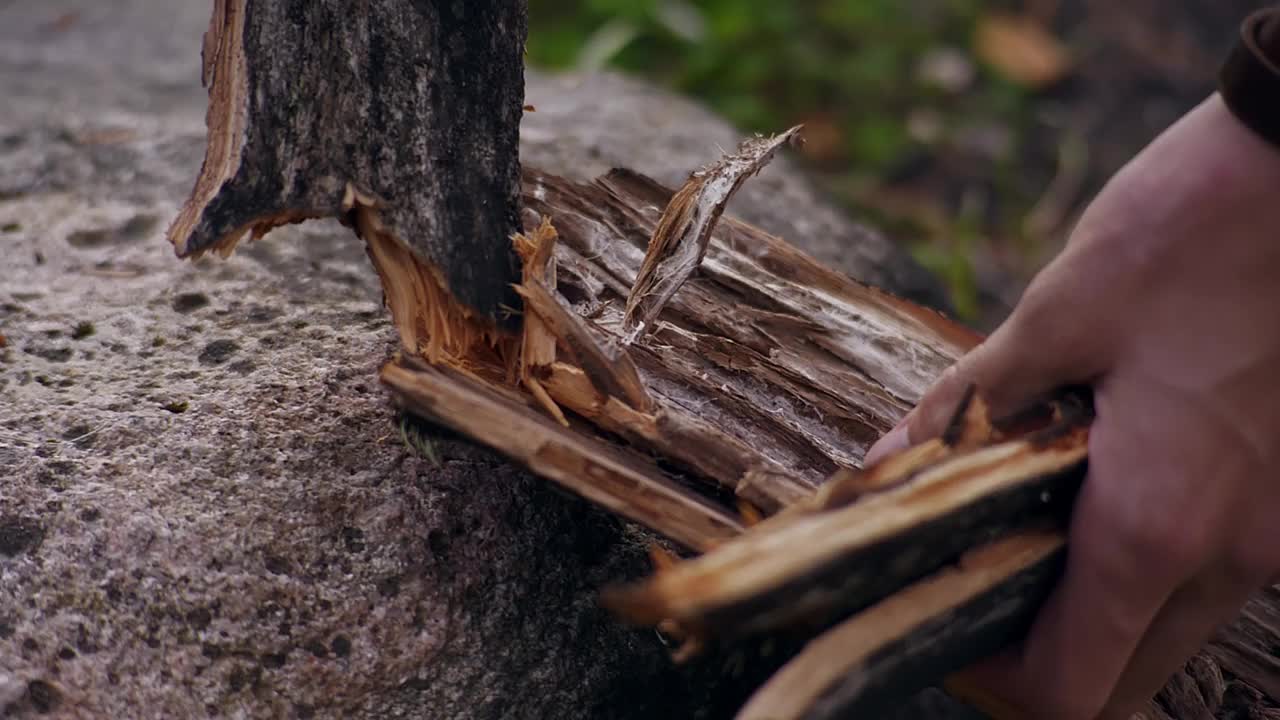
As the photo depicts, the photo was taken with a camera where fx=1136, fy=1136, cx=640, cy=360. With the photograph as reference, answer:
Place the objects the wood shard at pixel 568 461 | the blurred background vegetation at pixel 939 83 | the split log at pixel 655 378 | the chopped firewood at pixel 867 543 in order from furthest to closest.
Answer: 1. the blurred background vegetation at pixel 939 83
2. the wood shard at pixel 568 461
3. the split log at pixel 655 378
4. the chopped firewood at pixel 867 543

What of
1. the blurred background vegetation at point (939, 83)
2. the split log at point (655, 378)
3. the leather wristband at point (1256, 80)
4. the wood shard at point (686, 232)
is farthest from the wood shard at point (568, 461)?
the blurred background vegetation at point (939, 83)

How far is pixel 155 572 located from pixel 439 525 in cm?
40

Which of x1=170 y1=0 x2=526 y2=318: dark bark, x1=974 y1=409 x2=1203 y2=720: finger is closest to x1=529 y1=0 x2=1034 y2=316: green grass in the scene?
x1=170 y1=0 x2=526 y2=318: dark bark

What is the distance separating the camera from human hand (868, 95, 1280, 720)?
1.30 metres

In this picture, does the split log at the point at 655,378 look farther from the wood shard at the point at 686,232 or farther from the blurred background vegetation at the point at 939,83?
the blurred background vegetation at the point at 939,83

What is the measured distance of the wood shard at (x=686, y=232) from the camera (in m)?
1.81

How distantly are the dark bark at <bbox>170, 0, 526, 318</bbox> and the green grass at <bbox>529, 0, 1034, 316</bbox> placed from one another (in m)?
2.95

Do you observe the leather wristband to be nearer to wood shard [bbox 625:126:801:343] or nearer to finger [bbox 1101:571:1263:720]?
finger [bbox 1101:571:1263:720]

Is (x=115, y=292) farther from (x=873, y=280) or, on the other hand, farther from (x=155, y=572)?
(x=873, y=280)

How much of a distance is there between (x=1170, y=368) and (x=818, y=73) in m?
3.87

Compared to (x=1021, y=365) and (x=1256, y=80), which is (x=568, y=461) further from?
(x=1256, y=80)

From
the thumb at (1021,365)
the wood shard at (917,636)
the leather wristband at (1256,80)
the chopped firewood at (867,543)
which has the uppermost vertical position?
the leather wristband at (1256,80)

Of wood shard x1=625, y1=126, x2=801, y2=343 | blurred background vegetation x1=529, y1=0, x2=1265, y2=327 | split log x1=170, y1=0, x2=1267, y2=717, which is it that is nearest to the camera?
split log x1=170, y1=0, x2=1267, y2=717

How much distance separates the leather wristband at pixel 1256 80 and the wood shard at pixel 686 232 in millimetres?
694
